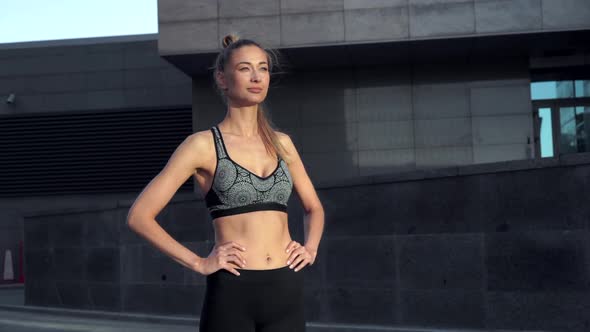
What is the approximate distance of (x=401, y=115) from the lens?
1930cm

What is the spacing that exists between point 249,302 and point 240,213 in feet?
1.36

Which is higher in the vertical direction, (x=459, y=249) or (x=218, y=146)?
(x=218, y=146)

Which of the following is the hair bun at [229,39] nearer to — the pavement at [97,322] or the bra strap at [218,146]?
the bra strap at [218,146]

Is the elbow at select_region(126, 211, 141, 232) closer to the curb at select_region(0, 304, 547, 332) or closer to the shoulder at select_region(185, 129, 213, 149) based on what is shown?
the shoulder at select_region(185, 129, 213, 149)

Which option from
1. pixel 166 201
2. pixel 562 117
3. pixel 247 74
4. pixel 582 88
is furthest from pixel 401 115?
pixel 166 201

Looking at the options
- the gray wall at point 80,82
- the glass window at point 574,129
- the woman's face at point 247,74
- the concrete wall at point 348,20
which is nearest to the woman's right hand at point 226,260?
the woman's face at point 247,74

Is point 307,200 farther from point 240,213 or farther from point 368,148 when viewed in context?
point 368,148

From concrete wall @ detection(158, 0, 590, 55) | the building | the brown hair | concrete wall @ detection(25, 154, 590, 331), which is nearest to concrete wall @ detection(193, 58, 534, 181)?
the building

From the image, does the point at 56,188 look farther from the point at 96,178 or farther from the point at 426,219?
the point at 426,219

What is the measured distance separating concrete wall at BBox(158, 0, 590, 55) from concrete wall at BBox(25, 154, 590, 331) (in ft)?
17.5

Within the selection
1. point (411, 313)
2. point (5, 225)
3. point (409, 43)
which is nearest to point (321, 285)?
point (411, 313)

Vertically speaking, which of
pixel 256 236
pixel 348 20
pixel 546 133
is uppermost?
pixel 348 20

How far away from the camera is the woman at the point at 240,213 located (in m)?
3.70

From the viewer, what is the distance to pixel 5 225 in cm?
2661
